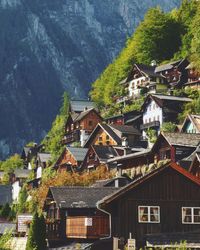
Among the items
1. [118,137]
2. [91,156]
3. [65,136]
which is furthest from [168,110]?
[65,136]

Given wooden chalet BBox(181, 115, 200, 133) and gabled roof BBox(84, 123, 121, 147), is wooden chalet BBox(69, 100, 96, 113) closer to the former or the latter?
gabled roof BBox(84, 123, 121, 147)

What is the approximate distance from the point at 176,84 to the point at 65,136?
76.6 ft

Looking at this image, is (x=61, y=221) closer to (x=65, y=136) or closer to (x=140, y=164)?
(x=140, y=164)

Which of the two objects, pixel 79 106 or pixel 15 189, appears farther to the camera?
pixel 79 106

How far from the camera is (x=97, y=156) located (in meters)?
90.0

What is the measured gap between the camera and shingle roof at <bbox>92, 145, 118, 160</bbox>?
90.2 meters

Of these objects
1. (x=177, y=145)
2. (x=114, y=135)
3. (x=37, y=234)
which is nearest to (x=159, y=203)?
(x=37, y=234)

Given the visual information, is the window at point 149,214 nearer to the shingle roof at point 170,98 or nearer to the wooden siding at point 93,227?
the wooden siding at point 93,227

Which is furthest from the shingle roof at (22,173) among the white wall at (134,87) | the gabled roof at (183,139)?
the gabled roof at (183,139)

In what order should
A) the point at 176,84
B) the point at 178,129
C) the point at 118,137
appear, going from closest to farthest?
the point at 178,129 < the point at 118,137 < the point at 176,84

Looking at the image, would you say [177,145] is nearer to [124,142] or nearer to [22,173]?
[124,142]

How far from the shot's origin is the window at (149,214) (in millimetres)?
45375

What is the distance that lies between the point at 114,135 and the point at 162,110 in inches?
374

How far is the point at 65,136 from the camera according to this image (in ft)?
412
